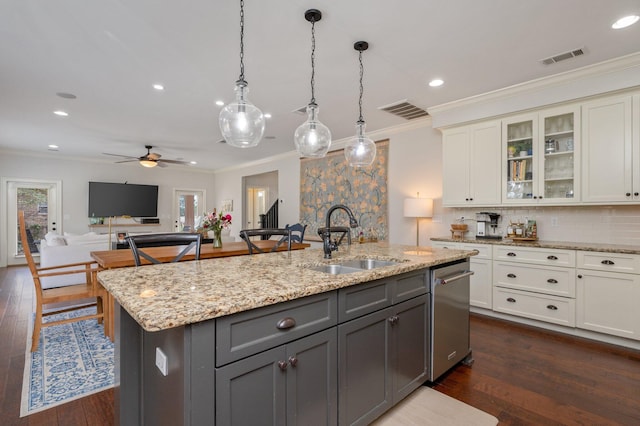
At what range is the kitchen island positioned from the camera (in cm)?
110

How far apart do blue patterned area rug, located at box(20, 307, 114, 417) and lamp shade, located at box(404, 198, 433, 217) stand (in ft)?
12.5

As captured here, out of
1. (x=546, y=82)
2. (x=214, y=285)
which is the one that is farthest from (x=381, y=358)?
(x=546, y=82)

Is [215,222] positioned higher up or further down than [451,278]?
higher up

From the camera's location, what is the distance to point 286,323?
1321 mm

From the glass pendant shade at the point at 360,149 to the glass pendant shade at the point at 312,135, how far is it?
0.41 m

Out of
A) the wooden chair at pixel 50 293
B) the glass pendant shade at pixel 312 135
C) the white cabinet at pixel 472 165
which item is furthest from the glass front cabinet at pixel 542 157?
the wooden chair at pixel 50 293

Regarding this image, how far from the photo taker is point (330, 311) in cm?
152

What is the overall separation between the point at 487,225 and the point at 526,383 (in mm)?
2237

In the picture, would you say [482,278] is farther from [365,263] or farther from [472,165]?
[365,263]

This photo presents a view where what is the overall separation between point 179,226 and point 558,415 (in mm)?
9850

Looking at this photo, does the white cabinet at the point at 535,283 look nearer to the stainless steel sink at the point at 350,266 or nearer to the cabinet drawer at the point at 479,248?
the cabinet drawer at the point at 479,248

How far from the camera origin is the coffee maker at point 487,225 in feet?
13.3

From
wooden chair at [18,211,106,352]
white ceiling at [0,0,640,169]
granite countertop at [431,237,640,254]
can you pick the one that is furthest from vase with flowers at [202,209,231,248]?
Answer: granite countertop at [431,237,640,254]

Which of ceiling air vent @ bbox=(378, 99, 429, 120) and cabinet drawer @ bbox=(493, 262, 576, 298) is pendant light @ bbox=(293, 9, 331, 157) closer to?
ceiling air vent @ bbox=(378, 99, 429, 120)
